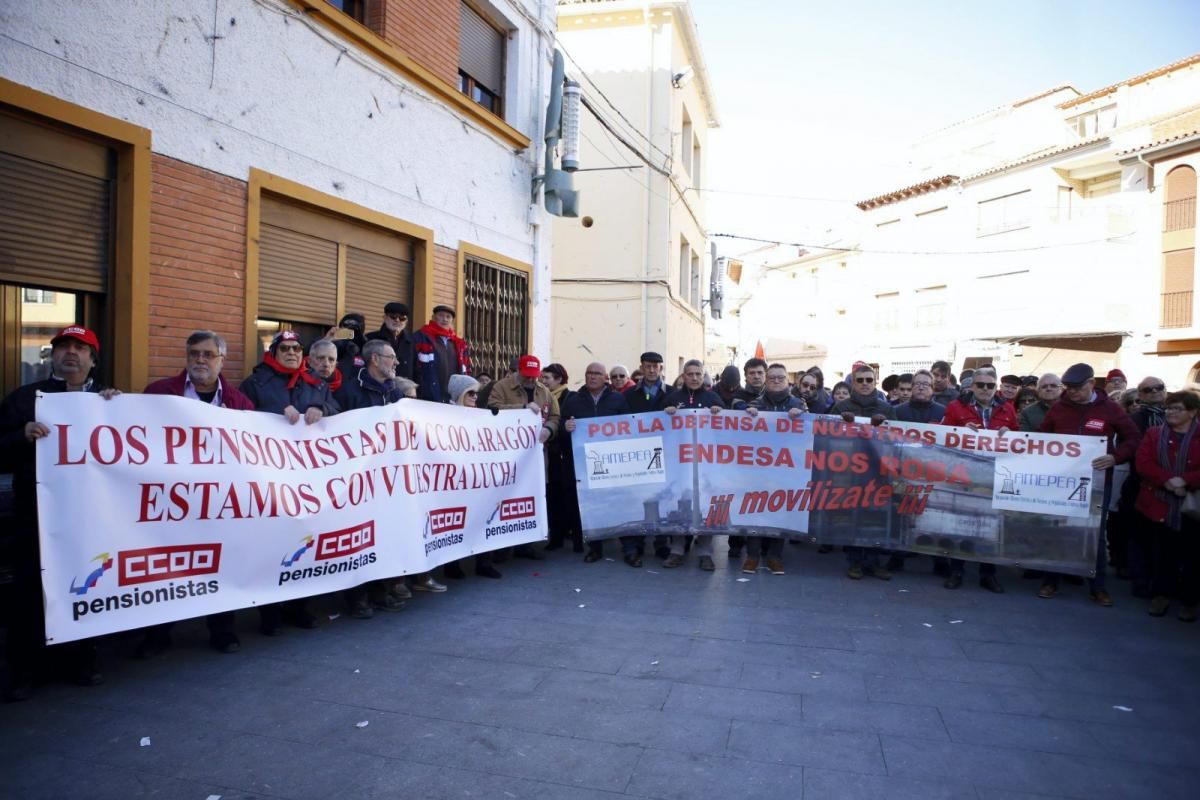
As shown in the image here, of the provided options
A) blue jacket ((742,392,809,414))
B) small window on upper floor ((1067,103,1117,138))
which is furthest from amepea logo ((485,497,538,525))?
small window on upper floor ((1067,103,1117,138))

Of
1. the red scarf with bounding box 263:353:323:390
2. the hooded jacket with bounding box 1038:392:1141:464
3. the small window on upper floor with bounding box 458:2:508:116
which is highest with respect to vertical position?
the small window on upper floor with bounding box 458:2:508:116

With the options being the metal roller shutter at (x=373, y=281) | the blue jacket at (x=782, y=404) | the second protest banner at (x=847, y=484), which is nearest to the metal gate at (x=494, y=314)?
the metal roller shutter at (x=373, y=281)

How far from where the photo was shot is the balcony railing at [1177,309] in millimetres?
24500

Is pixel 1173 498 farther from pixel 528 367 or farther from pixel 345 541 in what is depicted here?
pixel 345 541

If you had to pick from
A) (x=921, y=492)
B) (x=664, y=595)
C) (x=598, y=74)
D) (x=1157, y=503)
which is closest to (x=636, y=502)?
(x=664, y=595)

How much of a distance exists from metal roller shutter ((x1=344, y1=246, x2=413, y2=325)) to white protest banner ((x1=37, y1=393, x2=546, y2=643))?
262 cm

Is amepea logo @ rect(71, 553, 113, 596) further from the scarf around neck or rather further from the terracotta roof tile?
the terracotta roof tile

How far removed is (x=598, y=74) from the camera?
18.6 metres

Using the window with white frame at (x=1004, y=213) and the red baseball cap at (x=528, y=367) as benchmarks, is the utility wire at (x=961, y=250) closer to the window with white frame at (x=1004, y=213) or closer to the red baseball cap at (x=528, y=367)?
the window with white frame at (x=1004, y=213)

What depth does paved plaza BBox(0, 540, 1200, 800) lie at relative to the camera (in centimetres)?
322

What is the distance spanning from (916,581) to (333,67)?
712 cm

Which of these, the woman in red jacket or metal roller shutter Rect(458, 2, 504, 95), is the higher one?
metal roller shutter Rect(458, 2, 504, 95)

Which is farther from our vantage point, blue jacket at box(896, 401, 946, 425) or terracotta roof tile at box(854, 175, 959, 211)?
terracotta roof tile at box(854, 175, 959, 211)

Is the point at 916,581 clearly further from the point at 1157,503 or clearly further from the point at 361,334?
the point at 361,334
